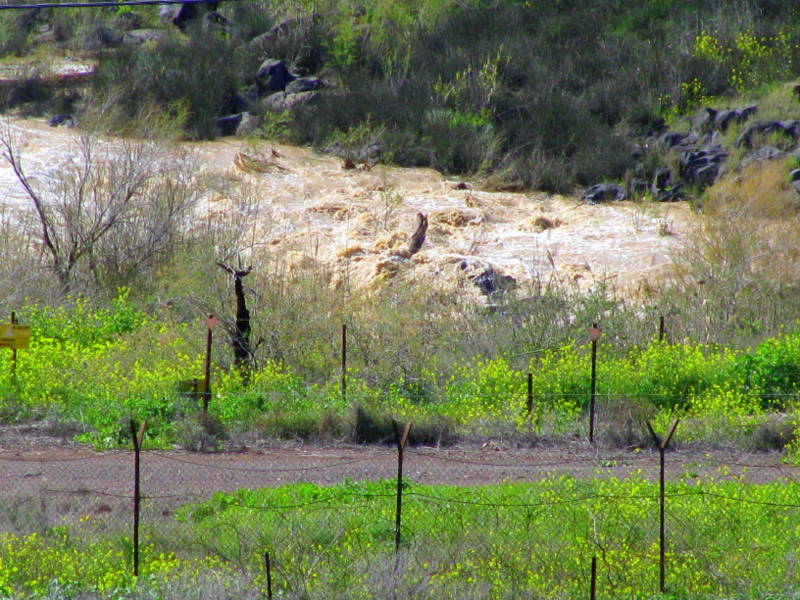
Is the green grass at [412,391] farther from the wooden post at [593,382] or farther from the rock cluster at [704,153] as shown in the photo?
the rock cluster at [704,153]

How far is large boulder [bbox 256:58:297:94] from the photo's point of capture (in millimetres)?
31578

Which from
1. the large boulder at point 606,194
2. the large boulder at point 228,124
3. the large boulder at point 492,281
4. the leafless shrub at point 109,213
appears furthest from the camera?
the large boulder at point 228,124

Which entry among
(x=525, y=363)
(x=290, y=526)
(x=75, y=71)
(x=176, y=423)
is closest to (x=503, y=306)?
(x=525, y=363)

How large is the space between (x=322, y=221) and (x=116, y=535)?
14.8 metres

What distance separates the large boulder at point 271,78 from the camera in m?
31.6

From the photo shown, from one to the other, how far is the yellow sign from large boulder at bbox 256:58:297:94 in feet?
59.1

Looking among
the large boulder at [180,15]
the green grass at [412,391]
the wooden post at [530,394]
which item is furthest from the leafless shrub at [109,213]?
the large boulder at [180,15]

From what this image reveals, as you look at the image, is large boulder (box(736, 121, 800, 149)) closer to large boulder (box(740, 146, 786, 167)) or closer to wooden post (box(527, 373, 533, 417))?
large boulder (box(740, 146, 786, 167))

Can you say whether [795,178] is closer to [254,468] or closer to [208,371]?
[208,371]

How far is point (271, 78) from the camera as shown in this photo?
31.6 m

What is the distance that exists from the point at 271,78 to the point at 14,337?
18449 mm

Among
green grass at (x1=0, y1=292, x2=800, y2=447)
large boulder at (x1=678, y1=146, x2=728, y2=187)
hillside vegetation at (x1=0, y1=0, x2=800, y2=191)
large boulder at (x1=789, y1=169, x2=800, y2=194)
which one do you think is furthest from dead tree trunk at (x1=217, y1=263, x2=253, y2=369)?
large boulder at (x1=678, y1=146, x2=728, y2=187)

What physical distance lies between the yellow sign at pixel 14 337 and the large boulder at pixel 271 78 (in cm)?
1802

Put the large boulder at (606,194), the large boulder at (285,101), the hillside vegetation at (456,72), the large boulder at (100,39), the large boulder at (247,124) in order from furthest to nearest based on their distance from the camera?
the large boulder at (100,39) < the large boulder at (285,101) < the large boulder at (247,124) < the hillside vegetation at (456,72) < the large boulder at (606,194)
